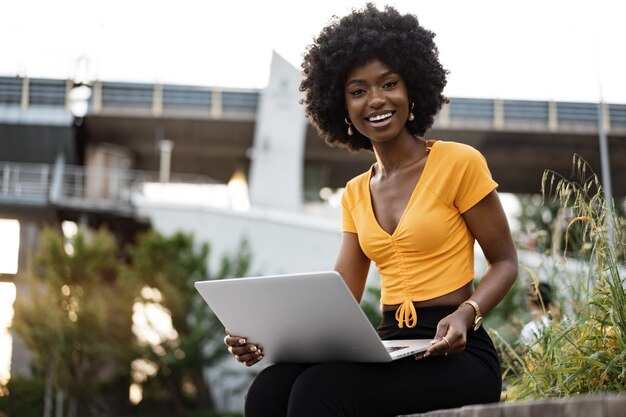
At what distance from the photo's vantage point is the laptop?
1.88m

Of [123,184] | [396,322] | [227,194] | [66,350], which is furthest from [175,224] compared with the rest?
[396,322]

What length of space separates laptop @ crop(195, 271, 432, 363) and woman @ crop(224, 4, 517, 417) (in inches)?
1.8

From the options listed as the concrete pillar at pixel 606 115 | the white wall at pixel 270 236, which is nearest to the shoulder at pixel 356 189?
the concrete pillar at pixel 606 115

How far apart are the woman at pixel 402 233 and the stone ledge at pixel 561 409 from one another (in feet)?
0.78

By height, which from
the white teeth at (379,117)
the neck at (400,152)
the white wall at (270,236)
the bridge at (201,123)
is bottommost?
the white wall at (270,236)

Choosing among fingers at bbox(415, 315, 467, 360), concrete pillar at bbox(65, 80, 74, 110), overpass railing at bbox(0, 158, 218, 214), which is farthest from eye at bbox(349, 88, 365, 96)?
concrete pillar at bbox(65, 80, 74, 110)

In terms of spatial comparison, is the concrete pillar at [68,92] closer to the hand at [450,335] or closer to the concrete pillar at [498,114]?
the concrete pillar at [498,114]

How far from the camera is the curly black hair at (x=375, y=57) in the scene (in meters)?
2.38

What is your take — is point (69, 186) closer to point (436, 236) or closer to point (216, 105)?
point (216, 105)

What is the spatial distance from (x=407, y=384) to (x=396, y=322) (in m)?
0.28

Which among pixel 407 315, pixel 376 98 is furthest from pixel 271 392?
pixel 376 98

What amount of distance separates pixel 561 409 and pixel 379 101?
3.69 ft

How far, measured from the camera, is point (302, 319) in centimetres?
200

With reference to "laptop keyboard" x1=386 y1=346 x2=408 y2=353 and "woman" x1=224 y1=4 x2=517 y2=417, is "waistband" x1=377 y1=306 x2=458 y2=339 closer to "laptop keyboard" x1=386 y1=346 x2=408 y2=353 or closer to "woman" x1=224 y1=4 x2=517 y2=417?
"woman" x1=224 y1=4 x2=517 y2=417
